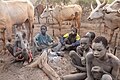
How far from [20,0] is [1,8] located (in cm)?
134

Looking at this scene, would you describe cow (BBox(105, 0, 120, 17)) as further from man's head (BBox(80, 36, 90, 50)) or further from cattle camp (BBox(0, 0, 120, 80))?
man's head (BBox(80, 36, 90, 50))

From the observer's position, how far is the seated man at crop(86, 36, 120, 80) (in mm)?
3812

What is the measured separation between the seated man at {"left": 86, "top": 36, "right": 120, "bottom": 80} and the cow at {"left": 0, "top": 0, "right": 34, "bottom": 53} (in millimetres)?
4778

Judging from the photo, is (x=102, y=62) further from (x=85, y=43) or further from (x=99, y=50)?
(x=85, y=43)

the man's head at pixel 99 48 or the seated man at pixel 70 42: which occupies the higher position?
the man's head at pixel 99 48

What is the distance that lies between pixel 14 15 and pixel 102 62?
5402 millimetres

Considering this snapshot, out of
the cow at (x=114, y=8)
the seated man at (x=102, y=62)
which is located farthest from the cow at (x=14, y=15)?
the seated man at (x=102, y=62)

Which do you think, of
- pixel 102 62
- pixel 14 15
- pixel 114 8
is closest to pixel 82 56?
pixel 102 62

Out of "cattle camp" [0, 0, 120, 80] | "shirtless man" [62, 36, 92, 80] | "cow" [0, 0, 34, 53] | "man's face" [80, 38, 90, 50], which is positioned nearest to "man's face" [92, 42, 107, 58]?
"cattle camp" [0, 0, 120, 80]

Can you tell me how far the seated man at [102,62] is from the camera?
3812 millimetres

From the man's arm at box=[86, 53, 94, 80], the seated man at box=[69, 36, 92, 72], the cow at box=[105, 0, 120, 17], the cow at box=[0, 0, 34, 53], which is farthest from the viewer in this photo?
the cow at box=[105, 0, 120, 17]

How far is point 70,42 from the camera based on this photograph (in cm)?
799

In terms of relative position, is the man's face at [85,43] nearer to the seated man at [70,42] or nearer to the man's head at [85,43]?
the man's head at [85,43]

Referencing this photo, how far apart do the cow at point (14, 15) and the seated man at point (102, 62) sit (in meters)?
4.78
